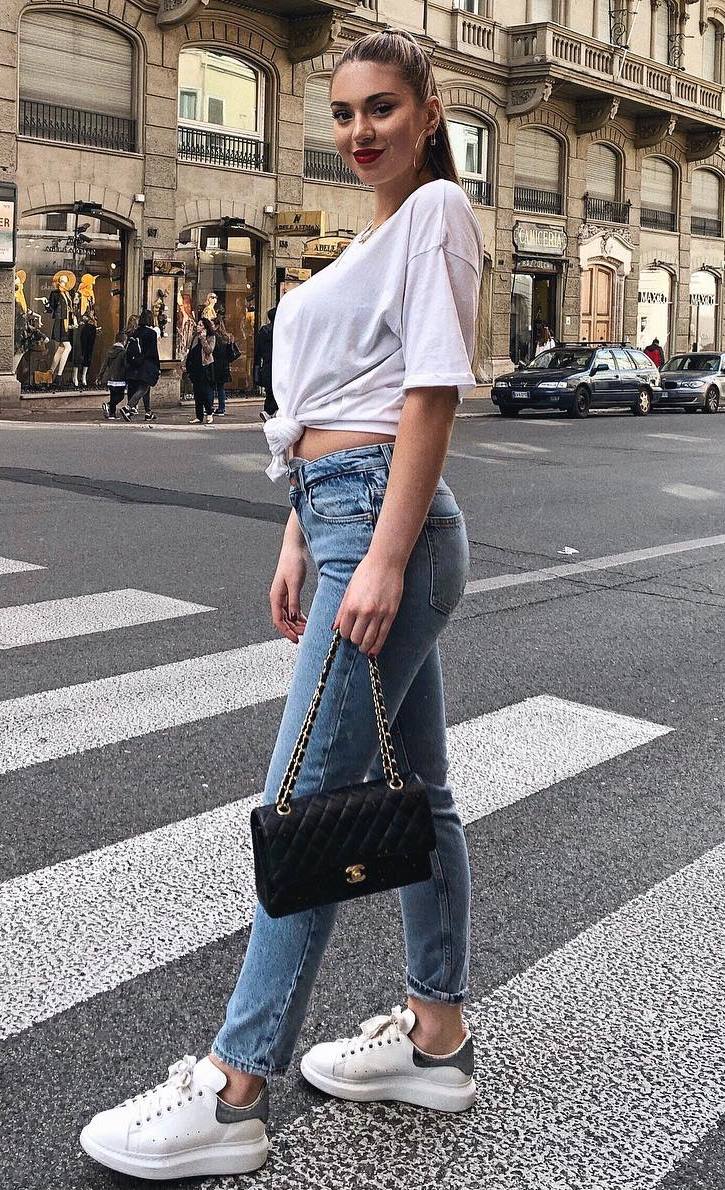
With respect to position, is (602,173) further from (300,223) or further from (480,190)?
(300,223)

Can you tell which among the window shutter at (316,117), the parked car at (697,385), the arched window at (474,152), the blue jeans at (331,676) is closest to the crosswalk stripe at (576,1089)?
the blue jeans at (331,676)

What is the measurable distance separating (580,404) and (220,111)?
9722 millimetres

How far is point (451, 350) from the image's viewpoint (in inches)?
89.8

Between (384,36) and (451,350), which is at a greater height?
(384,36)

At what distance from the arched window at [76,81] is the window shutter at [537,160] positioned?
13.6 meters

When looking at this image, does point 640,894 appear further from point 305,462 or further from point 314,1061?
point 305,462

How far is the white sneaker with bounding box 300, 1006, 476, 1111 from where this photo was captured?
2.70 metres

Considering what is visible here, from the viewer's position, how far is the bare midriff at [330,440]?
2.41m

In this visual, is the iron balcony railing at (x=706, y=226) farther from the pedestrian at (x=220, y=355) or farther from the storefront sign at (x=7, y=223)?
the storefront sign at (x=7, y=223)

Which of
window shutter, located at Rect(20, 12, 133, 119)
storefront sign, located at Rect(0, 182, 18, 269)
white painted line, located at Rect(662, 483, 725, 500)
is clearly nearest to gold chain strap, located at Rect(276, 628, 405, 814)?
white painted line, located at Rect(662, 483, 725, 500)

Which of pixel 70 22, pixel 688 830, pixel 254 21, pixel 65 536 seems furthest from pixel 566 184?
pixel 688 830

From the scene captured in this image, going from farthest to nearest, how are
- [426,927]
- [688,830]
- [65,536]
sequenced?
[65,536]
[688,830]
[426,927]

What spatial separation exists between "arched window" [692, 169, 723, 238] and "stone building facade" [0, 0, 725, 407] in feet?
7.53

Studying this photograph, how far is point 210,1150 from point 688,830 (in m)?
2.35
